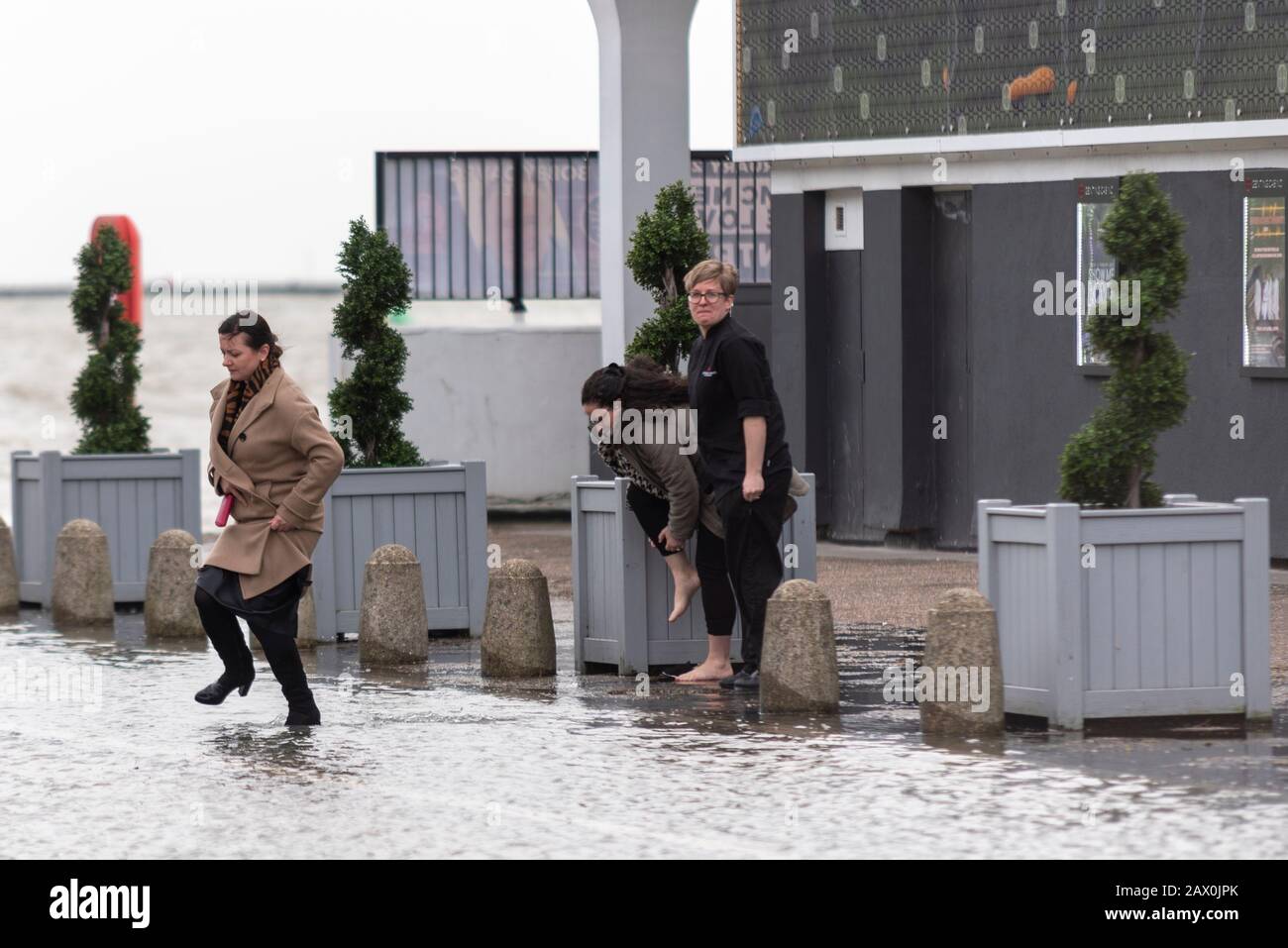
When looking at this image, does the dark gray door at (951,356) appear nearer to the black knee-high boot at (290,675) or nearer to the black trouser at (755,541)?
the black trouser at (755,541)

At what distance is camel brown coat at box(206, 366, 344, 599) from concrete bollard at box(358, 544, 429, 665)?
2221 millimetres

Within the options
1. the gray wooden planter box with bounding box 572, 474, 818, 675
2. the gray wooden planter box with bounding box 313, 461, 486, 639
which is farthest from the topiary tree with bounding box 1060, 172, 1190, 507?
the gray wooden planter box with bounding box 313, 461, 486, 639

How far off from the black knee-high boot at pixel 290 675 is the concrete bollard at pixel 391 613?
2244mm

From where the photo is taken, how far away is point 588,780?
908 cm

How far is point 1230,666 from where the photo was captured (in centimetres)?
1012

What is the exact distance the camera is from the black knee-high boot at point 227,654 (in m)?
10.6

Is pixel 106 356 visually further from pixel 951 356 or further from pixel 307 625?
pixel 951 356

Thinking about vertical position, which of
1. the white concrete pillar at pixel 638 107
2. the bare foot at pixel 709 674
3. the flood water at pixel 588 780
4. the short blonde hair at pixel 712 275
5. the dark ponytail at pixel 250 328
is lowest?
the flood water at pixel 588 780

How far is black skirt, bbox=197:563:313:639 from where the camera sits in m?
10.5

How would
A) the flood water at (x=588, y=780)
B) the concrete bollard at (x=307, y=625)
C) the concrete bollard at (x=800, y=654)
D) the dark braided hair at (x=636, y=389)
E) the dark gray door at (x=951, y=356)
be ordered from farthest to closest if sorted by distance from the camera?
the dark gray door at (x=951, y=356), the concrete bollard at (x=307, y=625), the dark braided hair at (x=636, y=389), the concrete bollard at (x=800, y=654), the flood water at (x=588, y=780)

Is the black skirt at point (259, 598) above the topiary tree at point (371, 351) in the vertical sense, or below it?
below

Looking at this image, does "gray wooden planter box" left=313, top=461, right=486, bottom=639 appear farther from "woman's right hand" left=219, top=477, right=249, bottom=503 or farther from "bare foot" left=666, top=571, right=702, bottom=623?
"woman's right hand" left=219, top=477, right=249, bottom=503

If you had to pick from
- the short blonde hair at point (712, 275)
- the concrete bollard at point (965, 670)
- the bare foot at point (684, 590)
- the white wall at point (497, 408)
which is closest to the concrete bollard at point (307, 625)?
the bare foot at point (684, 590)
